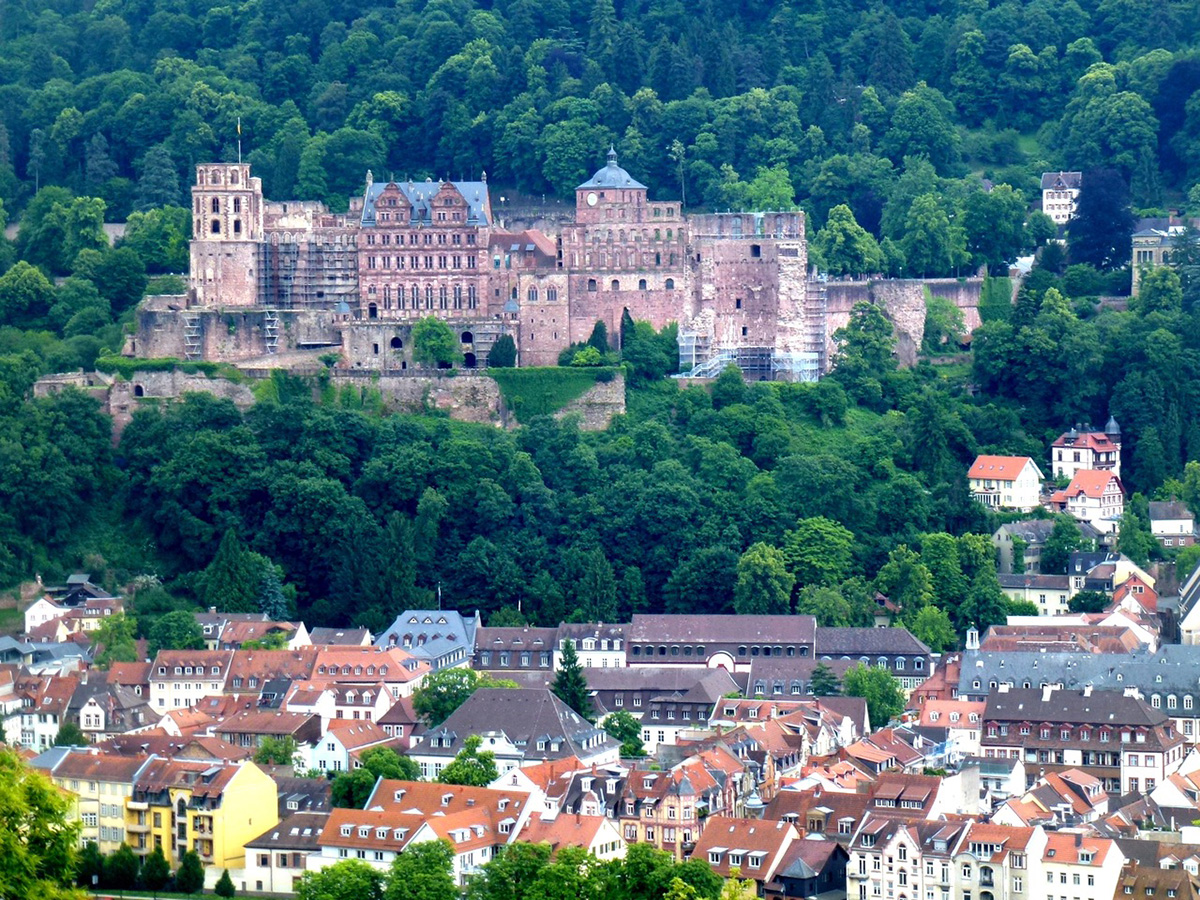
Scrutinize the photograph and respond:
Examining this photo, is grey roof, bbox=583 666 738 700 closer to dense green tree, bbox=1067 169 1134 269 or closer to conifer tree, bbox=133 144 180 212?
dense green tree, bbox=1067 169 1134 269

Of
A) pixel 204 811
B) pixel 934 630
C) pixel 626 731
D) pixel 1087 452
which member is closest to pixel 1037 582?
pixel 934 630

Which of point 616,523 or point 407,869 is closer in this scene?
point 407,869

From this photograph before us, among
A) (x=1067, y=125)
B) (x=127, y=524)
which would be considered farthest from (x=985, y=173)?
(x=127, y=524)

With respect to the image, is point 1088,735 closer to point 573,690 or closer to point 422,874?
point 573,690

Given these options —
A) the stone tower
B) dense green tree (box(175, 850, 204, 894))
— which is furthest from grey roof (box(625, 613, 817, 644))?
the stone tower

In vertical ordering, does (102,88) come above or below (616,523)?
above

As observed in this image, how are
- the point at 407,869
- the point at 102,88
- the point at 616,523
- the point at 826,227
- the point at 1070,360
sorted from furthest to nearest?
the point at 102,88 < the point at 826,227 < the point at 1070,360 < the point at 616,523 < the point at 407,869

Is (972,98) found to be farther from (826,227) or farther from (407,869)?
(407,869)
